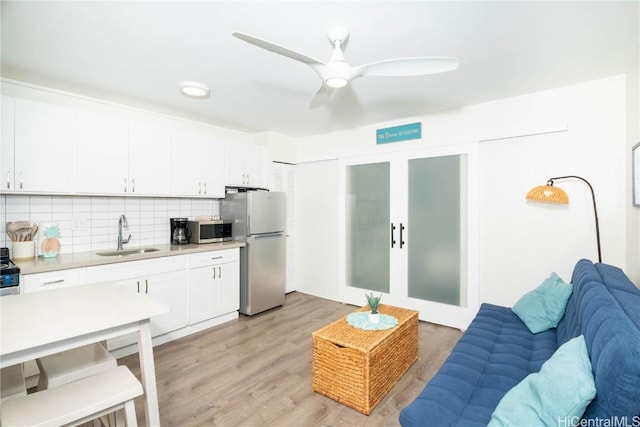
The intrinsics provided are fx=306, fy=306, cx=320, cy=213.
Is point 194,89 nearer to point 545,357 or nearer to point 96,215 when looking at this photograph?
point 96,215

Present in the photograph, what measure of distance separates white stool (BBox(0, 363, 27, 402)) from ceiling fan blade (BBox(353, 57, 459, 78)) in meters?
2.49

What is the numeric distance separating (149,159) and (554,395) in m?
3.72

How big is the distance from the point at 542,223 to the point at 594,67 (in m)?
1.37

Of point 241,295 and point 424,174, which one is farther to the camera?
point 241,295

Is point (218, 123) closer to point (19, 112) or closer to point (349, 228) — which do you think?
point (19, 112)

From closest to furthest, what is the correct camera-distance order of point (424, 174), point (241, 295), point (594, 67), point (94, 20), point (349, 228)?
point (94, 20) < point (594, 67) < point (424, 174) < point (241, 295) < point (349, 228)

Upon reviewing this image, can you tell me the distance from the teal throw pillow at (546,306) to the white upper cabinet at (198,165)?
11.4 feet

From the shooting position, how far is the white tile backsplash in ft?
9.20

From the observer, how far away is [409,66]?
181 centimetres

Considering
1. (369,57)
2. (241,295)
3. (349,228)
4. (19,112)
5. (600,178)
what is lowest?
(241,295)

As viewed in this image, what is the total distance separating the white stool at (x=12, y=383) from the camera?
152cm

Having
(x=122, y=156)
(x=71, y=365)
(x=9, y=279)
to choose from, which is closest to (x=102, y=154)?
(x=122, y=156)

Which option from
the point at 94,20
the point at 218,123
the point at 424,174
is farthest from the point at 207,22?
the point at 424,174

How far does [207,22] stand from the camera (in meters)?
1.87
